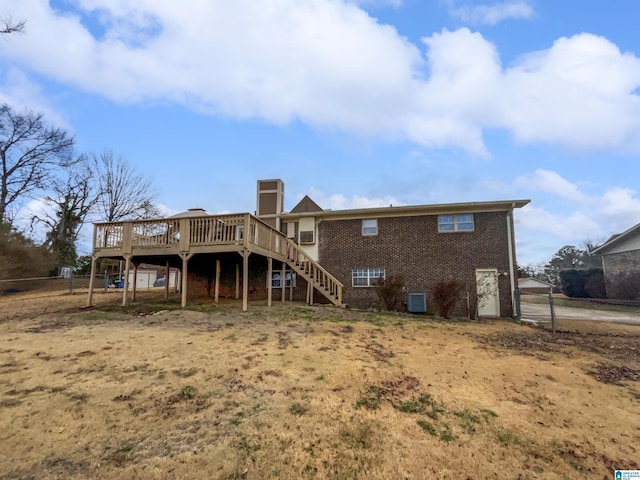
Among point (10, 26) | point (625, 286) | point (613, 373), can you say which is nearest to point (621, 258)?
point (625, 286)

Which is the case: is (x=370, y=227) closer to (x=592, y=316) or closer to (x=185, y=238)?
(x=185, y=238)

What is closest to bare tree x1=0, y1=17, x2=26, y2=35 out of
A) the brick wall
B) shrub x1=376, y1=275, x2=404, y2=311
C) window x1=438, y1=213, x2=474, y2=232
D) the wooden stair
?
the wooden stair

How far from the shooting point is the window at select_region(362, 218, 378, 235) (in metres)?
15.9

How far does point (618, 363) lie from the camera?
262 inches

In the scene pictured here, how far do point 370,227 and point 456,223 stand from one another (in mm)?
3813

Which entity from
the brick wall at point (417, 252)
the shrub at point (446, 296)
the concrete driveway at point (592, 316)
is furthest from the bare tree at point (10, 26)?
the concrete driveway at point (592, 316)

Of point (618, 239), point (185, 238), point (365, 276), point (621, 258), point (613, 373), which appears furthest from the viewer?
point (618, 239)

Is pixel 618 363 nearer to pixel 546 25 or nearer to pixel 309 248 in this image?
pixel 546 25

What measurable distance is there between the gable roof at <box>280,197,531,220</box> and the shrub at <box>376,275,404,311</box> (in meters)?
3.16

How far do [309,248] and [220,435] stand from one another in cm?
1279

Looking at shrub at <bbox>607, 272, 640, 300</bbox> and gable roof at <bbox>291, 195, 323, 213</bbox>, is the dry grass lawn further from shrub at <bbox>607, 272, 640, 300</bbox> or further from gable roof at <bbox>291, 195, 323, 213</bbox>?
shrub at <bbox>607, 272, 640, 300</bbox>

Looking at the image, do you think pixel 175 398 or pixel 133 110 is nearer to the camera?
pixel 175 398

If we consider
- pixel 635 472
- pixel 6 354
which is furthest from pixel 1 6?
pixel 635 472

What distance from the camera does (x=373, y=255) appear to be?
15680mm
